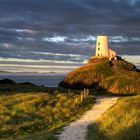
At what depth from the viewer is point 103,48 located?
108 metres

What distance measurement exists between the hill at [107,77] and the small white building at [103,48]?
4.60 metres

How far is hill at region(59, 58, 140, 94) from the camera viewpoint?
81.4m

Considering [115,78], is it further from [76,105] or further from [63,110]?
[63,110]

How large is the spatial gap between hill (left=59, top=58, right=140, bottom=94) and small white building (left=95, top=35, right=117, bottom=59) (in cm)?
460

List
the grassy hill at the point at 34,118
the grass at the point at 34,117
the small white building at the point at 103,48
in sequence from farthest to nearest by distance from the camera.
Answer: the small white building at the point at 103,48
the grass at the point at 34,117
the grassy hill at the point at 34,118

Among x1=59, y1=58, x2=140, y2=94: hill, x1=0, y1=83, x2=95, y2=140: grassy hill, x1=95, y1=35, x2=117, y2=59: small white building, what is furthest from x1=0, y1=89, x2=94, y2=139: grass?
x1=95, y1=35, x2=117, y2=59: small white building

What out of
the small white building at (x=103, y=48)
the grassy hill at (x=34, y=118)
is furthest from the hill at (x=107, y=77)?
the grassy hill at (x=34, y=118)

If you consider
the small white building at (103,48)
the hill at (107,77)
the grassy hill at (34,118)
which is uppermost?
the small white building at (103,48)

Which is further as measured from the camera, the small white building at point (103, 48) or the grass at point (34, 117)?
the small white building at point (103, 48)

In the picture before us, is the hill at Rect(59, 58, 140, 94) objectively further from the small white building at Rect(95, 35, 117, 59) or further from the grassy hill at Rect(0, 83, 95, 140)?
the grassy hill at Rect(0, 83, 95, 140)

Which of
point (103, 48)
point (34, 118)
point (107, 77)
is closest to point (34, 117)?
point (34, 118)

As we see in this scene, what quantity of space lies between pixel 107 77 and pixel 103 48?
65.0 ft

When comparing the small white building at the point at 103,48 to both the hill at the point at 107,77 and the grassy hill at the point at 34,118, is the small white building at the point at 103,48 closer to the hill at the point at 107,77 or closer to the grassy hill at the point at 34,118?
the hill at the point at 107,77

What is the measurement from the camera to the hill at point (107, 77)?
81.4 metres
